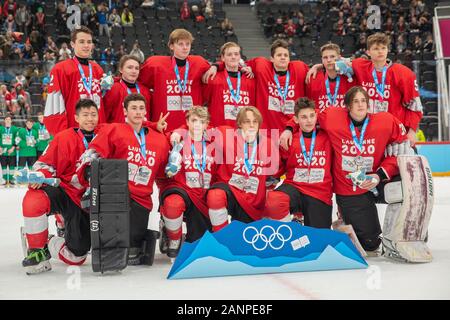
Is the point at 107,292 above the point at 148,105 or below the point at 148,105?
below

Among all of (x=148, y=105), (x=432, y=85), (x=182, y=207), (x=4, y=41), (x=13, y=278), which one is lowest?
(x=13, y=278)

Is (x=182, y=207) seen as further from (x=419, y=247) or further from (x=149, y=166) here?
(x=419, y=247)

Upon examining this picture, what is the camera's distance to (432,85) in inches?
453

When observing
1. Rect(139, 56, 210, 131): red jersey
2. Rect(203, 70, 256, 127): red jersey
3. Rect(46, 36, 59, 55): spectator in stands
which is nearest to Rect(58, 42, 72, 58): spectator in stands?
Rect(46, 36, 59, 55): spectator in stands

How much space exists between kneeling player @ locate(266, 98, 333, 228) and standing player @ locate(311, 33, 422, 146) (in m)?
0.71

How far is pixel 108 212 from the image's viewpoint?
11.9 ft

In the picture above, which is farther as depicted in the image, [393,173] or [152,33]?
[152,33]

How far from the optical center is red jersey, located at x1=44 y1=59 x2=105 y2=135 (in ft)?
15.5

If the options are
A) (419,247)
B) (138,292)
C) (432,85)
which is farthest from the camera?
(432,85)

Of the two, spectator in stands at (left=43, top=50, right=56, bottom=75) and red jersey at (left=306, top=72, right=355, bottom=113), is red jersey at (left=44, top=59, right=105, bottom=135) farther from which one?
spectator in stands at (left=43, top=50, right=56, bottom=75)

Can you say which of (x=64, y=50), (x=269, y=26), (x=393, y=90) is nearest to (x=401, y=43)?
(x=269, y=26)

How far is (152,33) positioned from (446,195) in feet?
29.3

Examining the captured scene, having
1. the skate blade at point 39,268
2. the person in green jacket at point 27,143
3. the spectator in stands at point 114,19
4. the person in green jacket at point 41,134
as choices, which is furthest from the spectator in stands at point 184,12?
the skate blade at point 39,268
